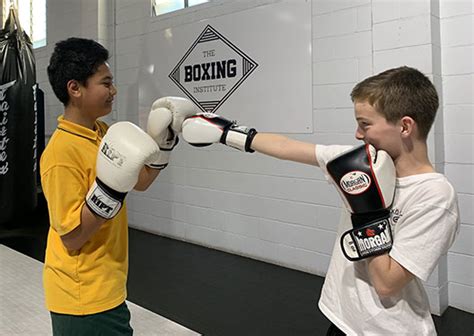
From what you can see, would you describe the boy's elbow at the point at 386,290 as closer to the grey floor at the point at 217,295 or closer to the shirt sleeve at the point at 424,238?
the shirt sleeve at the point at 424,238

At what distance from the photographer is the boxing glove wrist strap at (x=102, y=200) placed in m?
1.20

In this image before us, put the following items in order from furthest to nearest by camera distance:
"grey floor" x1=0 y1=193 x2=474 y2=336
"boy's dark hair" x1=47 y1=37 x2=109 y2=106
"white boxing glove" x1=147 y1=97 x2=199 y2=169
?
"grey floor" x1=0 y1=193 x2=474 y2=336
"white boxing glove" x1=147 y1=97 x2=199 y2=169
"boy's dark hair" x1=47 y1=37 x2=109 y2=106

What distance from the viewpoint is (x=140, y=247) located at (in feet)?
12.6

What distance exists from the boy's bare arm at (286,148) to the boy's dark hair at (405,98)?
0.75 ft

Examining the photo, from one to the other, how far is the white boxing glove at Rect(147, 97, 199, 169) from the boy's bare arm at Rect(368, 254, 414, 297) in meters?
0.81

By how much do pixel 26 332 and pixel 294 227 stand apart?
1.76 metres

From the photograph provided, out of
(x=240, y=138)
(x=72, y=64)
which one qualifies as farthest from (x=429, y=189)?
(x=72, y=64)

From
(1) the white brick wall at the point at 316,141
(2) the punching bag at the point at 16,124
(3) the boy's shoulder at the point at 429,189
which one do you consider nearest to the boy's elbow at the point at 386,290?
(3) the boy's shoulder at the point at 429,189

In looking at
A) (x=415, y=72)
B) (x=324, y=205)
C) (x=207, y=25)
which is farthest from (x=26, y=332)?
(x=207, y=25)

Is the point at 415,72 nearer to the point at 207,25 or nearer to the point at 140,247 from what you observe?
the point at 207,25

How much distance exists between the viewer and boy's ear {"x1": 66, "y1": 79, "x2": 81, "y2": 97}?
132 centimetres

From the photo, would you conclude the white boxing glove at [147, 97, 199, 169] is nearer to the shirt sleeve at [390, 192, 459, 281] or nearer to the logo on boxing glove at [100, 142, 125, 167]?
the logo on boxing glove at [100, 142, 125, 167]

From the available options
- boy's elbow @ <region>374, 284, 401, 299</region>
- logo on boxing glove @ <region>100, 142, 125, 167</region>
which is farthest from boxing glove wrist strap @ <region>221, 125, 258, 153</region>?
boy's elbow @ <region>374, 284, 401, 299</region>

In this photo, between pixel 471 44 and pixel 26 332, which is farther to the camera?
pixel 471 44
